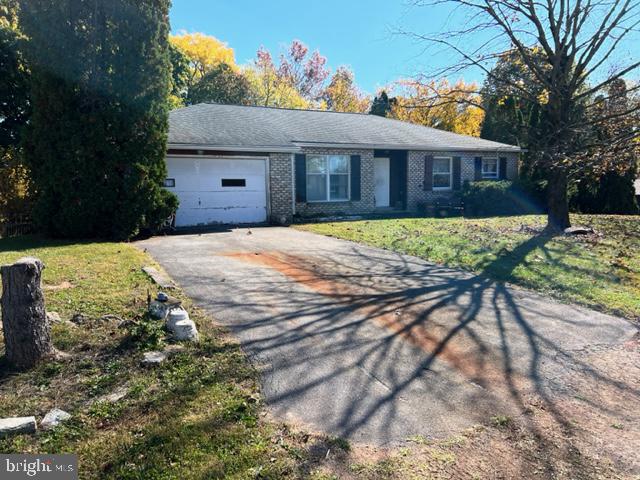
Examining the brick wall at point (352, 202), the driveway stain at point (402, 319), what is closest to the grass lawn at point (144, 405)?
the driveway stain at point (402, 319)

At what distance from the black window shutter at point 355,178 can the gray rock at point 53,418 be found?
1491cm

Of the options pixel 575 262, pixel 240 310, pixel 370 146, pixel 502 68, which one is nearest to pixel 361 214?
pixel 370 146

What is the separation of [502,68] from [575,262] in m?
7.20

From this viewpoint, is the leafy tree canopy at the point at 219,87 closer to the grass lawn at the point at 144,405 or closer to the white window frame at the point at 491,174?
the white window frame at the point at 491,174

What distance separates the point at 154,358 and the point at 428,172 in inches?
660

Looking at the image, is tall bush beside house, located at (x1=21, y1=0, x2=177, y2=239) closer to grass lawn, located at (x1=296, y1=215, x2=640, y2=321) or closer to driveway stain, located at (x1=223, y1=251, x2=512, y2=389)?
driveway stain, located at (x1=223, y1=251, x2=512, y2=389)

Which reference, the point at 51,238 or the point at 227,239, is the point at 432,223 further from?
the point at 51,238

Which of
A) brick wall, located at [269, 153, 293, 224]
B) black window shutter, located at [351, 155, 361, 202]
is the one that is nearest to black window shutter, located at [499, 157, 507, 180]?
black window shutter, located at [351, 155, 361, 202]

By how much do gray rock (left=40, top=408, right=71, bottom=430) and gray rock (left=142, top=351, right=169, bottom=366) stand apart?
0.77 metres

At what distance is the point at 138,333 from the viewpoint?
4137 mm

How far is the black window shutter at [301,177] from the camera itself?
16.0 m

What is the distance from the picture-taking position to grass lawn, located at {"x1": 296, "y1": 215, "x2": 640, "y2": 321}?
651cm

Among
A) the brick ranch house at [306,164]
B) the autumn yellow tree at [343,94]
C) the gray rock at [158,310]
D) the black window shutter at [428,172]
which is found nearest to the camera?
the gray rock at [158,310]

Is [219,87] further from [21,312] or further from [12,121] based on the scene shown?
[21,312]
